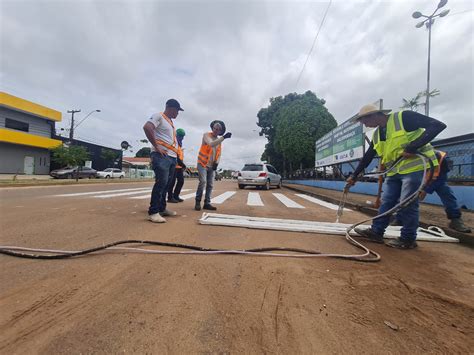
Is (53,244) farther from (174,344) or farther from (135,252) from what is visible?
(174,344)

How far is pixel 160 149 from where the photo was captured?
3396 millimetres

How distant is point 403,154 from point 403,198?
1.59 feet

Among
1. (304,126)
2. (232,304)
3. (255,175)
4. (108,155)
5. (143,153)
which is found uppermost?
(143,153)

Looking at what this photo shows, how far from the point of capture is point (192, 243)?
7.90ft

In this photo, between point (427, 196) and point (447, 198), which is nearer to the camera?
point (447, 198)

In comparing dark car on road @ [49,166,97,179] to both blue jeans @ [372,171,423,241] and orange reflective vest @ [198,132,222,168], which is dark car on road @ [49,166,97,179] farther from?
blue jeans @ [372,171,423,241]

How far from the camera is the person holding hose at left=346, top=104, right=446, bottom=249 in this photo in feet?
8.01

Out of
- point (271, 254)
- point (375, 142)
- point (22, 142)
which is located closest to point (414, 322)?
point (271, 254)

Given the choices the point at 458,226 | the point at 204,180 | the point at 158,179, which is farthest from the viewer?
the point at 204,180

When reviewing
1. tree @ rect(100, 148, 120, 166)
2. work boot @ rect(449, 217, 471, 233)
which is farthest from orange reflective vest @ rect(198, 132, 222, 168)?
tree @ rect(100, 148, 120, 166)

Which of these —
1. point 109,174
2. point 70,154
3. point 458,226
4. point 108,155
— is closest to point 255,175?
point 458,226

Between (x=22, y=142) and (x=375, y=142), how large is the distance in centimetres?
2947

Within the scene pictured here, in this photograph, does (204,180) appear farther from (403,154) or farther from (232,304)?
(232,304)

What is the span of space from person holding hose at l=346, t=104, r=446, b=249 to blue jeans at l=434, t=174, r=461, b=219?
3.28ft
